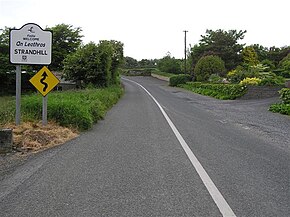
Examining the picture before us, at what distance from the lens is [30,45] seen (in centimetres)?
1022

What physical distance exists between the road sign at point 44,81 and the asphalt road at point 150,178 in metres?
1.86

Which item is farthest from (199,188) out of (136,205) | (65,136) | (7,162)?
(65,136)

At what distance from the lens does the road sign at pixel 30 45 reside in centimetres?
1005

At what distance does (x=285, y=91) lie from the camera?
63.6ft

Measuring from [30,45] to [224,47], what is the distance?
1950 inches

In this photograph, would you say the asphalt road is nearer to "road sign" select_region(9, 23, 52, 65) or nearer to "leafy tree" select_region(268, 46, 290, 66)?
"road sign" select_region(9, 23, 52, 65)

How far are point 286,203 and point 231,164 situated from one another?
7.10ft

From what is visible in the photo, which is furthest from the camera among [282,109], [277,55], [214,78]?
[277,55]

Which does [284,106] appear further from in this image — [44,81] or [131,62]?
[131,62]

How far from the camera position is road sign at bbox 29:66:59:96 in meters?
10.4

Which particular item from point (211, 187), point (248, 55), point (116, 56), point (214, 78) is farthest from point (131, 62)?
point (211, 187)

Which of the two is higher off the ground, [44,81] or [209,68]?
[209,68]

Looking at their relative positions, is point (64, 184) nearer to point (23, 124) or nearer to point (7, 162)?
point (7, 162)

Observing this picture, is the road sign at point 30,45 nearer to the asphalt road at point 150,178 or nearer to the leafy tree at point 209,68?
the asphalt road at point 150,178
